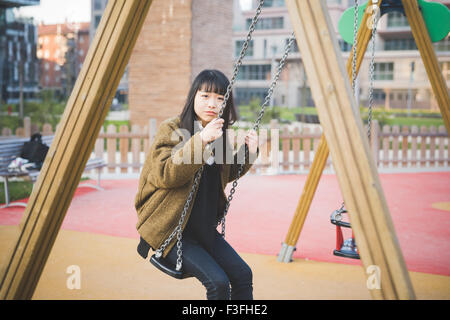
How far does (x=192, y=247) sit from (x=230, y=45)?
537 inches

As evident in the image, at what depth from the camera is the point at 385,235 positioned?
179 cm

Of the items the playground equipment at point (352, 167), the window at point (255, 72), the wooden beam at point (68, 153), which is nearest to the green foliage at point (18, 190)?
the wooden beam at point (68, 153)

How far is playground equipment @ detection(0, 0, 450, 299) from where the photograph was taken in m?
1.80

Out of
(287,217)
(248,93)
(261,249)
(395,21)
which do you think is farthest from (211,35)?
(248,93)

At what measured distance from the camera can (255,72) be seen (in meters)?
47.8

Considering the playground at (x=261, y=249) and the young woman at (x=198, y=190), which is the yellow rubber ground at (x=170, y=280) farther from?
the young woman at (x=198, y=190)

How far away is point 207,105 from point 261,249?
8.65 ft

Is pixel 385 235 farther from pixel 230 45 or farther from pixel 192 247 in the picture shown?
pixel 230 45

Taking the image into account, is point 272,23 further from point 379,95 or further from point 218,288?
point 218,288

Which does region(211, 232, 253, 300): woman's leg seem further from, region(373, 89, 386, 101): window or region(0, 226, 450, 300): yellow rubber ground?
region(373, 89, 386, 101): window

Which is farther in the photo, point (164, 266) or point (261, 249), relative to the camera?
point (261, 249)

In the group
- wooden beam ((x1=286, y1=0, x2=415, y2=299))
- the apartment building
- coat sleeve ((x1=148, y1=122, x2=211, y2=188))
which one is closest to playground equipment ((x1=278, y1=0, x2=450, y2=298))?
wooden beam ((x1=286, y1=0, x2=415, y2=299))

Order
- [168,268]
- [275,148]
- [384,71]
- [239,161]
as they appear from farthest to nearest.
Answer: [384,71] < [275,148] < [239,161] < [168,268]
